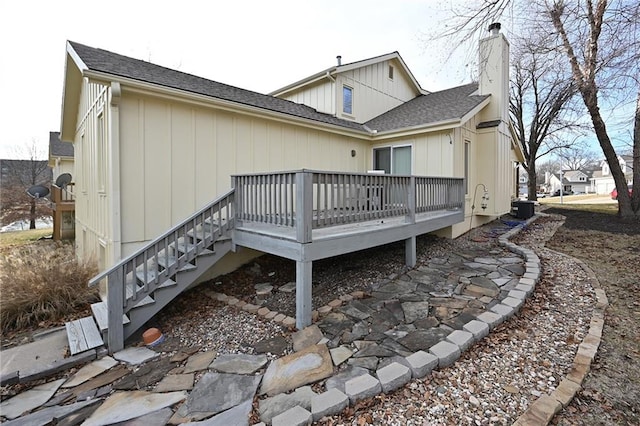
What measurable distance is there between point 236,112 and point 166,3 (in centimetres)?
531

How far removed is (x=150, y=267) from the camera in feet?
16.1

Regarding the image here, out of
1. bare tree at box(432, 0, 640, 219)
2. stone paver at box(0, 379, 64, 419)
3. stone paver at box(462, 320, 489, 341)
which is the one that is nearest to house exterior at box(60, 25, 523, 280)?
bare tree at box(432, 0, 640, 219)

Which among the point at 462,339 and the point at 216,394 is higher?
the point at 462,339

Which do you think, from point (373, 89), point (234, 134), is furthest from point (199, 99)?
point (373, 89)

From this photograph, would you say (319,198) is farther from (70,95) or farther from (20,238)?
(20,238)

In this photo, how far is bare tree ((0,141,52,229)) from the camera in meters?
18.1

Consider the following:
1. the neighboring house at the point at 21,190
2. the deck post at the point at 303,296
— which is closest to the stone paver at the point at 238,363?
the deck post at the point at 303,296

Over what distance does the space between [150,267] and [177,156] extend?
2.07m

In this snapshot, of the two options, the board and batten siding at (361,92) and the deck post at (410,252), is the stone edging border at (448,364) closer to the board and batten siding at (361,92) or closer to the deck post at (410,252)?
the deck post at (410,252)

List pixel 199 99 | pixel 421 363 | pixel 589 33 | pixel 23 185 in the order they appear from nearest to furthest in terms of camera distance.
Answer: pixel 421 363 < pixel 199 99 < pixel 589 33 < pixel 23 185

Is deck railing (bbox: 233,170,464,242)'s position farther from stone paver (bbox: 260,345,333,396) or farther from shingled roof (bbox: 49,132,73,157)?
shingled roof (bbox: 49,132,73,157)

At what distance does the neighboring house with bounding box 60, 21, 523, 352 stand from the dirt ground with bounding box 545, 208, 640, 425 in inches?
108

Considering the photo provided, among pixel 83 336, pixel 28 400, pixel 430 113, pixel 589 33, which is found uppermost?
pixel 589 33

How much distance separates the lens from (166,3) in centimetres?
865
